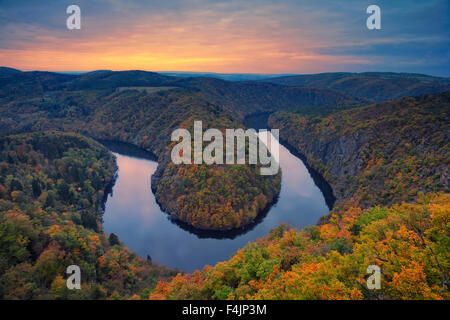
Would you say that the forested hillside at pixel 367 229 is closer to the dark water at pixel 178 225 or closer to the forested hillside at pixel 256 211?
the forested hillside at pixel 256 211

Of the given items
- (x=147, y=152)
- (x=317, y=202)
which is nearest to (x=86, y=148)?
(x=147, y=152)

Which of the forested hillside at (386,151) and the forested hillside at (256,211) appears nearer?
the forested hillside at (256,211)

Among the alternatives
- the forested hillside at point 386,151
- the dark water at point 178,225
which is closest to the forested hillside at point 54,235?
the dark water at point 178,225

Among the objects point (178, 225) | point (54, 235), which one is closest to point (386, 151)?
point (178, 225)

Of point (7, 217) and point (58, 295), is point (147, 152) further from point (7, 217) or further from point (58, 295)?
point (58, 295)

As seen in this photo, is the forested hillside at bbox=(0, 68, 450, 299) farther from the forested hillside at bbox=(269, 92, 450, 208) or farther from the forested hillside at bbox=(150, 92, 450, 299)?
the forested hillside at bbox=(269, 92, 450, 208)

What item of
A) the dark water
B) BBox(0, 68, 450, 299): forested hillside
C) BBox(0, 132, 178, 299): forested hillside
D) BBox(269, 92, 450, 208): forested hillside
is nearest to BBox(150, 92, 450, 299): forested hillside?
BBox(0, 68, 450, 299): forested hillside
